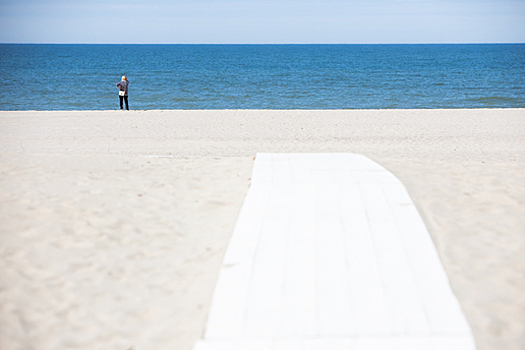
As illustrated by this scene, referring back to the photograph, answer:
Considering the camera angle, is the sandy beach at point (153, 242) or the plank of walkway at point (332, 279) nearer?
the plank of walkway at point (332, 279)

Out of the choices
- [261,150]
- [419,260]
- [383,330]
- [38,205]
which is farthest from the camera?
[261,150]

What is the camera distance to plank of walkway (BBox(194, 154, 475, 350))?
3170 millimetres

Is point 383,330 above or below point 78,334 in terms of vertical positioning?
above

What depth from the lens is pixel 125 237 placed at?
5109 millimetres

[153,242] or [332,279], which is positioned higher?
[332,279]

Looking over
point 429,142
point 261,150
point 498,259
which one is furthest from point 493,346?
point 429,142

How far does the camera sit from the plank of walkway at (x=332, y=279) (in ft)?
10.4

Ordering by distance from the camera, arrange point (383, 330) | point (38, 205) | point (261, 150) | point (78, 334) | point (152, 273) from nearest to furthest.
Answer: point (383, 330) → point (78, 334) → point (152, 273) → point (38, 205) → point (261, 150)

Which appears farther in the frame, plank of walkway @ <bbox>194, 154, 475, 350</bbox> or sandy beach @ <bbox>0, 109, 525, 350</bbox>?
sandy beach @ <bbox>0, 109, 525, 350</bbox>

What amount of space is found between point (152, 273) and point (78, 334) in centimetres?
101

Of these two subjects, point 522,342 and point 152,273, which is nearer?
point 522,342

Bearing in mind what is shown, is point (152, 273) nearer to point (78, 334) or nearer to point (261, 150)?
point (78, 334)

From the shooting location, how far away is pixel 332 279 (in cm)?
376

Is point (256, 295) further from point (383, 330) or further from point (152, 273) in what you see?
point (152, 273)
